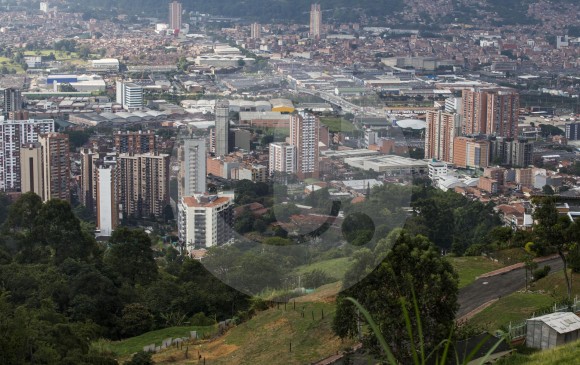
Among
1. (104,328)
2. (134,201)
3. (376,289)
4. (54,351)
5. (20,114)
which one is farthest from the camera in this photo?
(20,114)

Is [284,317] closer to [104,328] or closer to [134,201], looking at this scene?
[104,328]

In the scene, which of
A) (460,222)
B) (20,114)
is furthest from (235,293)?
(20,114)

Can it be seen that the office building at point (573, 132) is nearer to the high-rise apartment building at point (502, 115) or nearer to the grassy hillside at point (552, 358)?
the high-rise apartment building at point (502, 115)

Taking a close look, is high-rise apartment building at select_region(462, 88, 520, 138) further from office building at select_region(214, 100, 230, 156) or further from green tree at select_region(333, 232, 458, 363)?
green tree at select_region(333, 232, 458, 363)

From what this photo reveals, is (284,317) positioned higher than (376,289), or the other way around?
(376,289)

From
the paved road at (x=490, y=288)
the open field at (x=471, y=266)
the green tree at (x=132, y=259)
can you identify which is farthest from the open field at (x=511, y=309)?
the green tree at (x=132, y=259)

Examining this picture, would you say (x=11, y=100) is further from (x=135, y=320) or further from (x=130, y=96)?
(x=135, y=320)

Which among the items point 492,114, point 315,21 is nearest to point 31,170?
point 492,114

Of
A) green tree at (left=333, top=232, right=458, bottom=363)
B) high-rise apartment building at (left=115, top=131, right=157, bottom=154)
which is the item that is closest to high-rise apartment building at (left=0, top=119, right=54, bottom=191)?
high-rise apartment building at (left=115, top=131, right=157, bottom=154)
